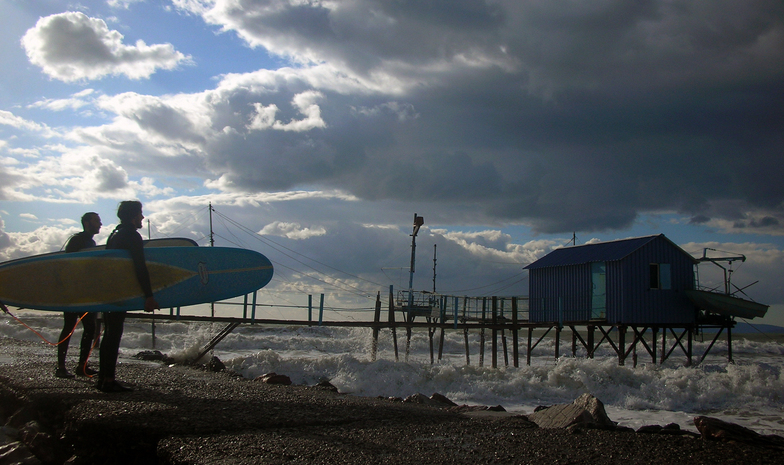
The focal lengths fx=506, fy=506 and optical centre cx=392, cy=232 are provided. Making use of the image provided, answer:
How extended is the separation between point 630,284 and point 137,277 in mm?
18971

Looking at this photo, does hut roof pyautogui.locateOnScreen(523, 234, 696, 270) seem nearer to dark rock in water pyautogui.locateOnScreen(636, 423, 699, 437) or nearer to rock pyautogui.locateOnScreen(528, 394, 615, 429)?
dark rock in water pyautogui.locateOnScreen(636, 423, 699, 437)

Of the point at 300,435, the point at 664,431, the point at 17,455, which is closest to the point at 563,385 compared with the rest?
the point at 664,431

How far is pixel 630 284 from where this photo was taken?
20.0 m

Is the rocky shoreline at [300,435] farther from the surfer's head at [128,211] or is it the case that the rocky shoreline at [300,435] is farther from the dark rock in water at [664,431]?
the surfer's head at [128,211]

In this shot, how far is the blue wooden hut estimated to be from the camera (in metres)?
20.0

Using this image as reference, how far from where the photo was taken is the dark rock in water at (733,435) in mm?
4148

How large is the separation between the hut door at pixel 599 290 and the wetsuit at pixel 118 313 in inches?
737

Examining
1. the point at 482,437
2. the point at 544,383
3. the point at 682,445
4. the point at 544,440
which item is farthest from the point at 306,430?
the point at 544,383

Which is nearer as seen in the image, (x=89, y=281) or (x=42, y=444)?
(x=42, y=444)

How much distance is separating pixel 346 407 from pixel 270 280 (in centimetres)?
390

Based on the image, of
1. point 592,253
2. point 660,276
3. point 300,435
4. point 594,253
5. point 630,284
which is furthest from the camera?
point 592,253

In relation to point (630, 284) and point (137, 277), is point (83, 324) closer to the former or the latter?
point (137, 277)

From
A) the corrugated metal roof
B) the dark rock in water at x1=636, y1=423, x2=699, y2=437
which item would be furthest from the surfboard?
the corrugated metal roof

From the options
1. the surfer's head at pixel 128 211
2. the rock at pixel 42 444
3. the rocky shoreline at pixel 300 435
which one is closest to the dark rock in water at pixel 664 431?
the rocky shoreline at pixel 300 435
